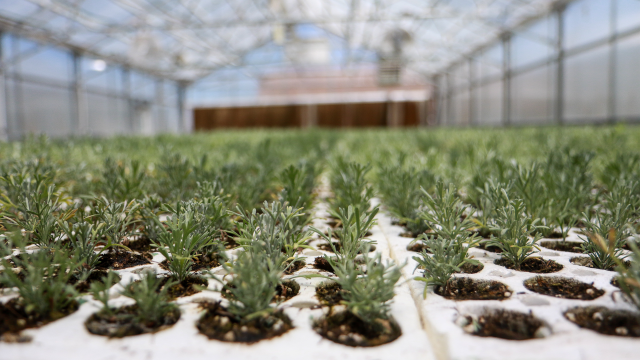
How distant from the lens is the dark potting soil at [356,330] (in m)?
0.86

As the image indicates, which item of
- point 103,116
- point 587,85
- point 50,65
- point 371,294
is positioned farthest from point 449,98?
point 371,294

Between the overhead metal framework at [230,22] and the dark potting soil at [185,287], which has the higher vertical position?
the overhead metal framework at [230,22]

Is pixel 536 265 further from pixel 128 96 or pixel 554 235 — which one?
pixel 128 96

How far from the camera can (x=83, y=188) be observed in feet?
6.70

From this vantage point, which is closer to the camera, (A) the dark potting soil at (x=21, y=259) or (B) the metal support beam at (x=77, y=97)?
(A) the dark potting soil at (x=21, y=259)

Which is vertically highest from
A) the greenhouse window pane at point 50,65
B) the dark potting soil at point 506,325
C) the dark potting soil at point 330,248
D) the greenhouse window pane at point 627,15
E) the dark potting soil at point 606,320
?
the greenhouse window pane at point 50,65

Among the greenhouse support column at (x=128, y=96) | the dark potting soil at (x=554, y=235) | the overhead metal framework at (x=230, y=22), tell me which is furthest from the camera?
the greenhouse support column at (x=128, y=96)

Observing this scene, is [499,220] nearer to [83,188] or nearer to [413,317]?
[413,317]

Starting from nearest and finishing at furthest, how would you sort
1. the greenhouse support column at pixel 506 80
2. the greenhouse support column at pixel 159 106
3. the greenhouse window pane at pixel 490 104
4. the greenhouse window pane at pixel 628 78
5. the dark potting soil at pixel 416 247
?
1. the dark potting soil at pixel 416 247
2. the greenhouse window pane at pixel 628 78
3. the greenhouse support column at pixel 506 80
4. the greenhouse window pane at pixel 490 104
5. the greenhouse support column at pixel 159 106

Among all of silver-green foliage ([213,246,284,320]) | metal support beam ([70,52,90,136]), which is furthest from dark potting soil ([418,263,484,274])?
metal support beam ([70,52,90,136])

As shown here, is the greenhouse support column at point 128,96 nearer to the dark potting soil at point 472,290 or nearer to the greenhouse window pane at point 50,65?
the greenhouse window pane at point 50,65

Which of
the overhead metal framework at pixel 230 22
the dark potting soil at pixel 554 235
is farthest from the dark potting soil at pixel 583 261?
the overhead metal framework at pixel 230 22

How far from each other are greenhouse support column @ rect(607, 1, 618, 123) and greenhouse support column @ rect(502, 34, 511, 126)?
566 centimetres

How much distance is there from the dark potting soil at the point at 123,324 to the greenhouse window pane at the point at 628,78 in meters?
10.5
